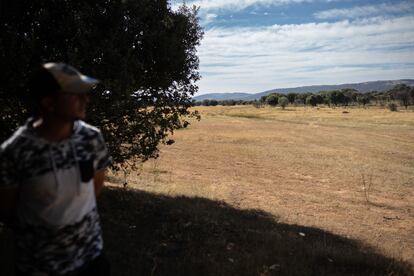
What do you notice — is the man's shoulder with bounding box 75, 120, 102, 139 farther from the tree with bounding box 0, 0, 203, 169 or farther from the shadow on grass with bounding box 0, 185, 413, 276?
the tree with bounding box 0, 0, 203, 169

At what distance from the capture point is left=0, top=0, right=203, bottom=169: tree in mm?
6906

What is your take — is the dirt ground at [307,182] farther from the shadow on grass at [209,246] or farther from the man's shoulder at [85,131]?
the man's shoulder at [85,131]

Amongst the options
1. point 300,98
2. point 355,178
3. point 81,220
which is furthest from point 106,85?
point 300,98

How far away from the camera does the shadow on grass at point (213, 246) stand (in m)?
6.45

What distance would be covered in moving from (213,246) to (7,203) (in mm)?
4997

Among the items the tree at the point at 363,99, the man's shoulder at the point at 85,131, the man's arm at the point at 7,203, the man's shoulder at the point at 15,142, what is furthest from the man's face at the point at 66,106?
the tree at the point at 363,99

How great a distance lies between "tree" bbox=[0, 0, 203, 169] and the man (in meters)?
3.91

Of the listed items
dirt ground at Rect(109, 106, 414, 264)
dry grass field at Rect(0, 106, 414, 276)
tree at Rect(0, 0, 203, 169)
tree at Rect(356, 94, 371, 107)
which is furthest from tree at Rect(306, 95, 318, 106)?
tree at Rect(0, 0, 203, 169)

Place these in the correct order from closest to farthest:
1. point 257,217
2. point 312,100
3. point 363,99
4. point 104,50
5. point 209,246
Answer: point 104,50, point 209,246, point 257,217, point 363,99, point 312,100

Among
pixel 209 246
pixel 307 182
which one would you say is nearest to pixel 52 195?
pixel 209 246

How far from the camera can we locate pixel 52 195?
2.83m

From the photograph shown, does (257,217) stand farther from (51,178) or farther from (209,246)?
(51,178)

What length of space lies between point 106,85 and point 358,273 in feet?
15.4

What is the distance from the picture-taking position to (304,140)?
1468 inches
